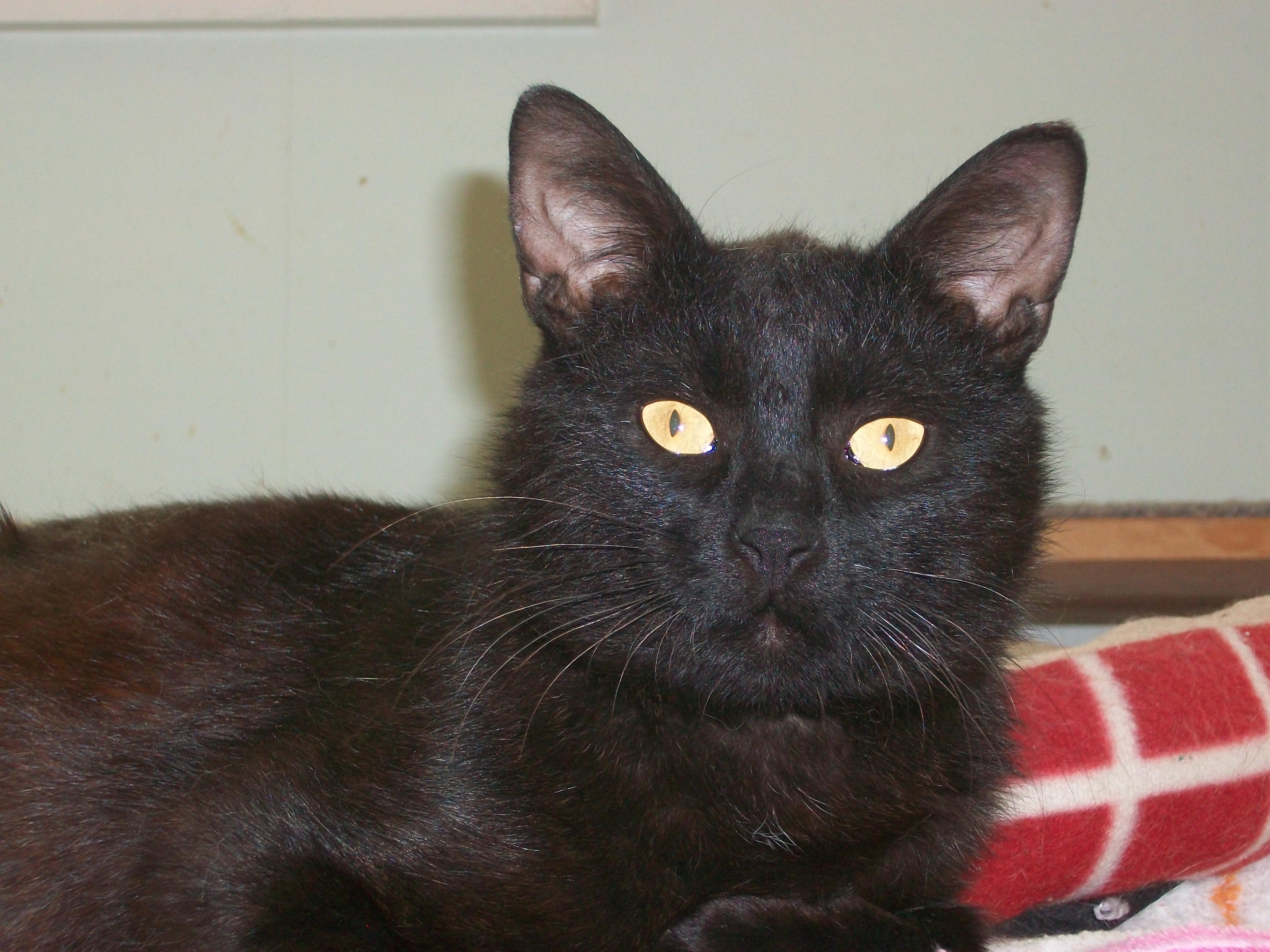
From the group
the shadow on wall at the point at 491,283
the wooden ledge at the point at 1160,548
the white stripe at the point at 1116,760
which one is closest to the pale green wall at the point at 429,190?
the shadow on wall at the point at 491,283

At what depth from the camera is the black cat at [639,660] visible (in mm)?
1062

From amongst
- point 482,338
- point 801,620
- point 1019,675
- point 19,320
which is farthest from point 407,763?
point 19,320

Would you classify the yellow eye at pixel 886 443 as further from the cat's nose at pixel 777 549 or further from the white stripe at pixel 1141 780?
the white stripe at pixel 1141 780

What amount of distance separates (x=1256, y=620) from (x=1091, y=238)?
1155 millimetres

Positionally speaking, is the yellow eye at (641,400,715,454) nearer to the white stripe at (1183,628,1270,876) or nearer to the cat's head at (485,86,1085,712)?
the cat's head at (485,86,1085,712)

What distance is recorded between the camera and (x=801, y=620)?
1.04 meters

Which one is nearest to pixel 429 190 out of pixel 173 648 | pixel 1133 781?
pixel 173 648

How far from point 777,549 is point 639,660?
21cm

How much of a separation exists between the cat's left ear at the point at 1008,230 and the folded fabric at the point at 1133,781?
0.45 m

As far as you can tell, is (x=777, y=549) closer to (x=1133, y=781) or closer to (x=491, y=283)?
(x=1133, y=781)

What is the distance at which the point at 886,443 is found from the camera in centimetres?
113

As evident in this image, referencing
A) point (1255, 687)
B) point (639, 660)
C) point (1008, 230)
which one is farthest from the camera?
point (1255, 687)

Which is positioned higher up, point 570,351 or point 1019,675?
point 570,351

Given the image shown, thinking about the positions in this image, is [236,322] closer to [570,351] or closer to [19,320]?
[19,320]
